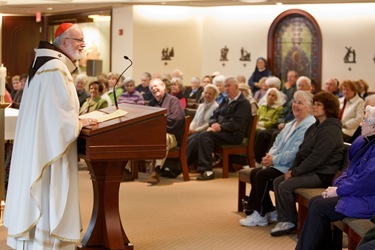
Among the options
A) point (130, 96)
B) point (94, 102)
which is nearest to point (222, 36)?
point (130, 96)

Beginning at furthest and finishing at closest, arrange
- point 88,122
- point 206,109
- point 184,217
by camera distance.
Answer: point 206,109
point 184,217
point 88,122

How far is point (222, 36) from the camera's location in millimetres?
16156

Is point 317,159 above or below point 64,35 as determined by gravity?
below

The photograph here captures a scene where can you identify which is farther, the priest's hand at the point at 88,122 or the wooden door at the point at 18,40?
the wooden door at the point at 18,40

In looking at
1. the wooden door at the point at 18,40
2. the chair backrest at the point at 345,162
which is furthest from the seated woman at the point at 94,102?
the wooden door at the point at 18,40

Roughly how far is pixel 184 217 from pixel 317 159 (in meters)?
1.58

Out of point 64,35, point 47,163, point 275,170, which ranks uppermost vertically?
point 64,35

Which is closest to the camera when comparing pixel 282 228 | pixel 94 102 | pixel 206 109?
pixel 282 228

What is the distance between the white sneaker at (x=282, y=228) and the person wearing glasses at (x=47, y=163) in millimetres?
1978

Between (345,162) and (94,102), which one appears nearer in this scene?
(345,162)

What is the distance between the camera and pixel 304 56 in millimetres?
15133

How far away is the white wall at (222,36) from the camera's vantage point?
1441 cm

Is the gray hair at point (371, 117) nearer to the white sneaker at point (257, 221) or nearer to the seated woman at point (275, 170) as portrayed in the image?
the seated woman at point (275, 170)

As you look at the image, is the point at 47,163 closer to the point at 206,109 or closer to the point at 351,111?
the point at 206,109
